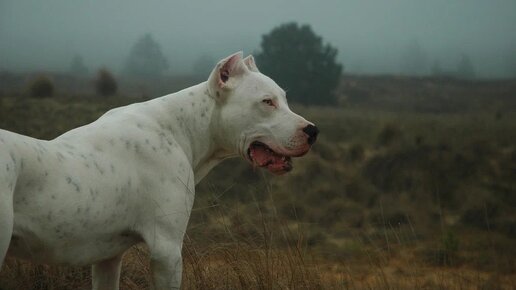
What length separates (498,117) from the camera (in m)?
53.2

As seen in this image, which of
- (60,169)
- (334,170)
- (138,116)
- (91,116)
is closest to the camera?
(60,169)

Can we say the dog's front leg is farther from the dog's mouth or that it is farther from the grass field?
the grass field

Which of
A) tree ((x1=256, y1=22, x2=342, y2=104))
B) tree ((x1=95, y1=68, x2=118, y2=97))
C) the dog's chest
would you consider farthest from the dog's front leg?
tree ((x1=256, y1=22, x2=342, y2=104))

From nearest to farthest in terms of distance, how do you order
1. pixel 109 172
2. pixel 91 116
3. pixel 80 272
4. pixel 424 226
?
pixel 109 172 < pixel 80 272 < pixel 424 226 < pixel 91 116

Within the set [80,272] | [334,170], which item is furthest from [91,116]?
[80,272]

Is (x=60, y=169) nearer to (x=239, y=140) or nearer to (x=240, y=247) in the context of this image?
(x=239, y=140)

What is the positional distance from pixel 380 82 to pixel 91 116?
224 feet

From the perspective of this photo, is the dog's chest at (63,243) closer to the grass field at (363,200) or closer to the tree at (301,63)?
the grass field at (363,200)

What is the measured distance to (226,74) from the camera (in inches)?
197

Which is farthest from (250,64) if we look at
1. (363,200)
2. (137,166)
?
(363,200)

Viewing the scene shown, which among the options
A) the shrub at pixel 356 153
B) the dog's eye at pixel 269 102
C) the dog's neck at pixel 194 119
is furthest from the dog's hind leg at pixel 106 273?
the shrub at pixel 356 153

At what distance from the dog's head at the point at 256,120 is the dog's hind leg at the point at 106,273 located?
1263 mm

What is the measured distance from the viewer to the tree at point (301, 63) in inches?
3204

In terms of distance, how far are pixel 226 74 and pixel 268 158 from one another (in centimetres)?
75
